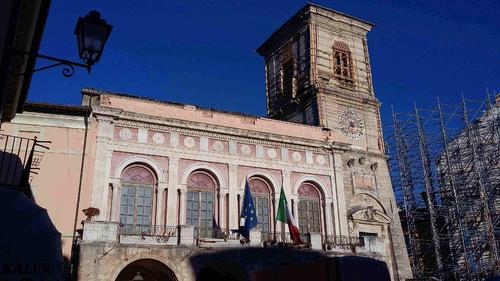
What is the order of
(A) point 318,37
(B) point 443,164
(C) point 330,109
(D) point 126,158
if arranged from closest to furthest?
(D) point 126,158 < (C) point 330,109 < (A) point 318,37 < (B) point 443,164

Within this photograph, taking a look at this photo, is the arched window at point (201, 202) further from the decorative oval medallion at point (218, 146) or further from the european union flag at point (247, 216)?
the european union flag at point (247, 216)

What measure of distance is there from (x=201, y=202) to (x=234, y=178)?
1.87 meters

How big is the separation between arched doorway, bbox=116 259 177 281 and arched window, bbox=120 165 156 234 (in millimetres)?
1400

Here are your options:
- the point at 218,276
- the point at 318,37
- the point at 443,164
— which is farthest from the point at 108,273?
the point at 443,164

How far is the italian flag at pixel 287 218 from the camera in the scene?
19.7 metres

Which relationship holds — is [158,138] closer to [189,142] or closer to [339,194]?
[189,142]

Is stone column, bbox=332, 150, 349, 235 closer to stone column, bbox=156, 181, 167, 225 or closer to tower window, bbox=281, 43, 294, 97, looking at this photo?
tower window, bbox=281, 43, 294, 97

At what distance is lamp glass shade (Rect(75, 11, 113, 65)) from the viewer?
22.0 ft

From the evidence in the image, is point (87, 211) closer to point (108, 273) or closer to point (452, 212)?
point (108, 273)

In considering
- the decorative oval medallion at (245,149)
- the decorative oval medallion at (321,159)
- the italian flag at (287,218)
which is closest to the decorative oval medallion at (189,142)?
the decorative oval medallion at (245,149)

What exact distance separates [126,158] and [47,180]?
3150 mm

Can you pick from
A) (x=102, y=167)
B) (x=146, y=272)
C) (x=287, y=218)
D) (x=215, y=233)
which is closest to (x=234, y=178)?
(x=215, y=233)

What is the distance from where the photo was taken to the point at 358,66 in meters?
28.8

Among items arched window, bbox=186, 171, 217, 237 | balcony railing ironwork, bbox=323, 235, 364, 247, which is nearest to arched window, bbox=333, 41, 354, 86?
balcony railing ironwork, bbox=323, 235, 364, 247
